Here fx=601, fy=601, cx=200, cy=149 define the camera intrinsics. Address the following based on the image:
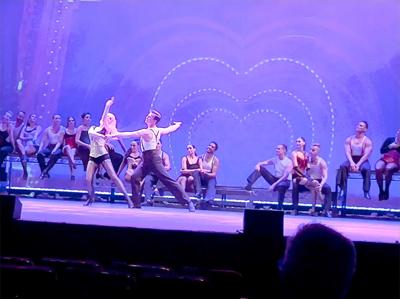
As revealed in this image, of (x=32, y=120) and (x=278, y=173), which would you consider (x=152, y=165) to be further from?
(x=32, y=120)

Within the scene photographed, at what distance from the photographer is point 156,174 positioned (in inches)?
324

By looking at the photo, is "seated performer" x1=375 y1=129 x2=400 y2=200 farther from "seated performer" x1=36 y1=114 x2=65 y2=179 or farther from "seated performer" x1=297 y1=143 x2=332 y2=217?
"seated performer" x1=36 y1=114 x2=65 y2=179

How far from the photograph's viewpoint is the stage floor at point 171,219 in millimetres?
6008

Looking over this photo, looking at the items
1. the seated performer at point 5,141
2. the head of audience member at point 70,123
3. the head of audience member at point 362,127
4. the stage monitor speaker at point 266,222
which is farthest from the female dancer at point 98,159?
the stage monitor speaker at point 266,222

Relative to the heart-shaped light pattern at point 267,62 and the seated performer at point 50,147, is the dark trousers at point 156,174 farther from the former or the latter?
the seated performer at point 50,147

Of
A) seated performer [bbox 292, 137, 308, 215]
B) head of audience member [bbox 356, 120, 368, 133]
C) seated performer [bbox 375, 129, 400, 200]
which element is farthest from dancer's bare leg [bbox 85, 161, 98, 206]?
seated performer [bbox 375, 129, 400, 200]

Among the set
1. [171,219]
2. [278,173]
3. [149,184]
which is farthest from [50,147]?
[278,173]

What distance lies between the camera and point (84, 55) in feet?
31.3

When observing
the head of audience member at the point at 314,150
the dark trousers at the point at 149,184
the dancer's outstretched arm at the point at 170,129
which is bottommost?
the dark trousers at the point at 149,184

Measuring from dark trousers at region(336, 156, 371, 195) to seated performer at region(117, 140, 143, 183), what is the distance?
9.44ft

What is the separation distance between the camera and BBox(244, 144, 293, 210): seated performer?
846 cm

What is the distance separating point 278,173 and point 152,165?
5.94ft

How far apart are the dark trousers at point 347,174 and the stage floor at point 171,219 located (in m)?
0.55

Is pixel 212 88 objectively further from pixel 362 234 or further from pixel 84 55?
pixel 362 234
